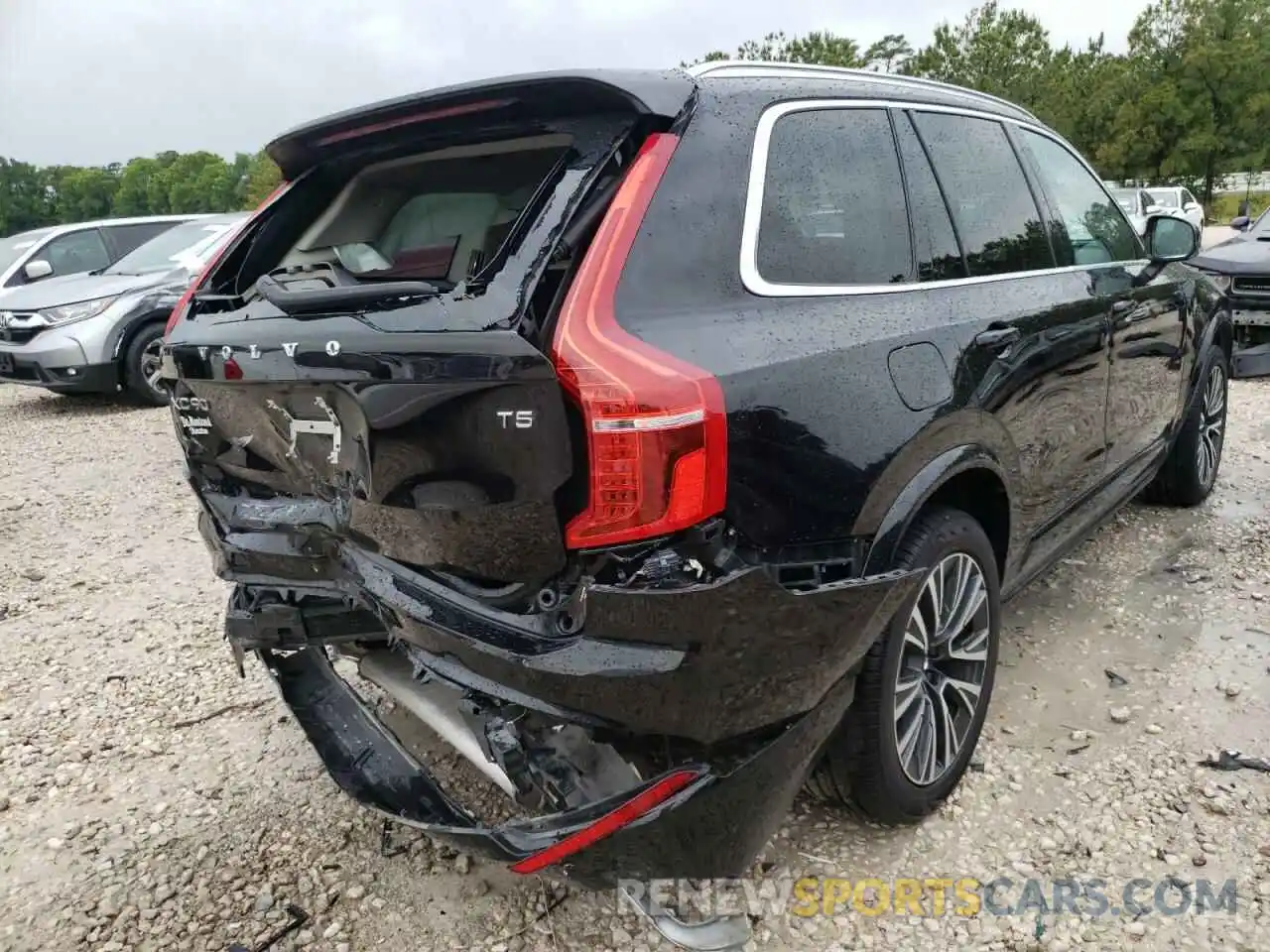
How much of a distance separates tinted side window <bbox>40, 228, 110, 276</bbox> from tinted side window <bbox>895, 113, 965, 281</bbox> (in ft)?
33.0

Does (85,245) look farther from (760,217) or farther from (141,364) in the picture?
(760,217)

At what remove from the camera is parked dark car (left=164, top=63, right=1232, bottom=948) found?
1770 millimetres

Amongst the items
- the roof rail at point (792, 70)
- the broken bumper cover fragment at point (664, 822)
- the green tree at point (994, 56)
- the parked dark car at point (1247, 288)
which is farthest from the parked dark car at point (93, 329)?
the green tree at point (994, 56)

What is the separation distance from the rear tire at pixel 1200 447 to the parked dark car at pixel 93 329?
760 cm

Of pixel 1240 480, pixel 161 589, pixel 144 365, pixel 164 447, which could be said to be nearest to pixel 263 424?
pixel 161 589

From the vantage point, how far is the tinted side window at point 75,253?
10.3 m

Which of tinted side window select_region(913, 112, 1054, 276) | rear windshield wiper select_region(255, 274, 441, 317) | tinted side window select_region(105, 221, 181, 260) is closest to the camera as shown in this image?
rear windshield wiper select_region(255, 274, 441, 317)

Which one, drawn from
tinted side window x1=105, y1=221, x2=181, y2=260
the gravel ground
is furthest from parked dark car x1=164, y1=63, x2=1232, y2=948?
tinted side window x1=105, y1=221, x2=181, y2=260

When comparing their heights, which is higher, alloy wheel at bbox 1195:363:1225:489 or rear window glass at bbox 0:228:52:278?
rear window glass at bbox 0:228:52:278

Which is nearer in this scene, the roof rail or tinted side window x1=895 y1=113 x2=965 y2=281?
the roof rail

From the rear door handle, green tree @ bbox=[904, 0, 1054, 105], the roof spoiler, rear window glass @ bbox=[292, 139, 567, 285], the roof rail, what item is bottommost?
the rear door handle

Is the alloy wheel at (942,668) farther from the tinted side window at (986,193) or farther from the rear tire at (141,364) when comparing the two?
the rear tire at (141,364)

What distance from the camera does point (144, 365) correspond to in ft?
28.2

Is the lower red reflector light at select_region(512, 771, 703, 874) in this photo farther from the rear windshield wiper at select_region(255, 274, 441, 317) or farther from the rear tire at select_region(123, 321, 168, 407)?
the rear tire at select_region(123, 321, 168, 407)
